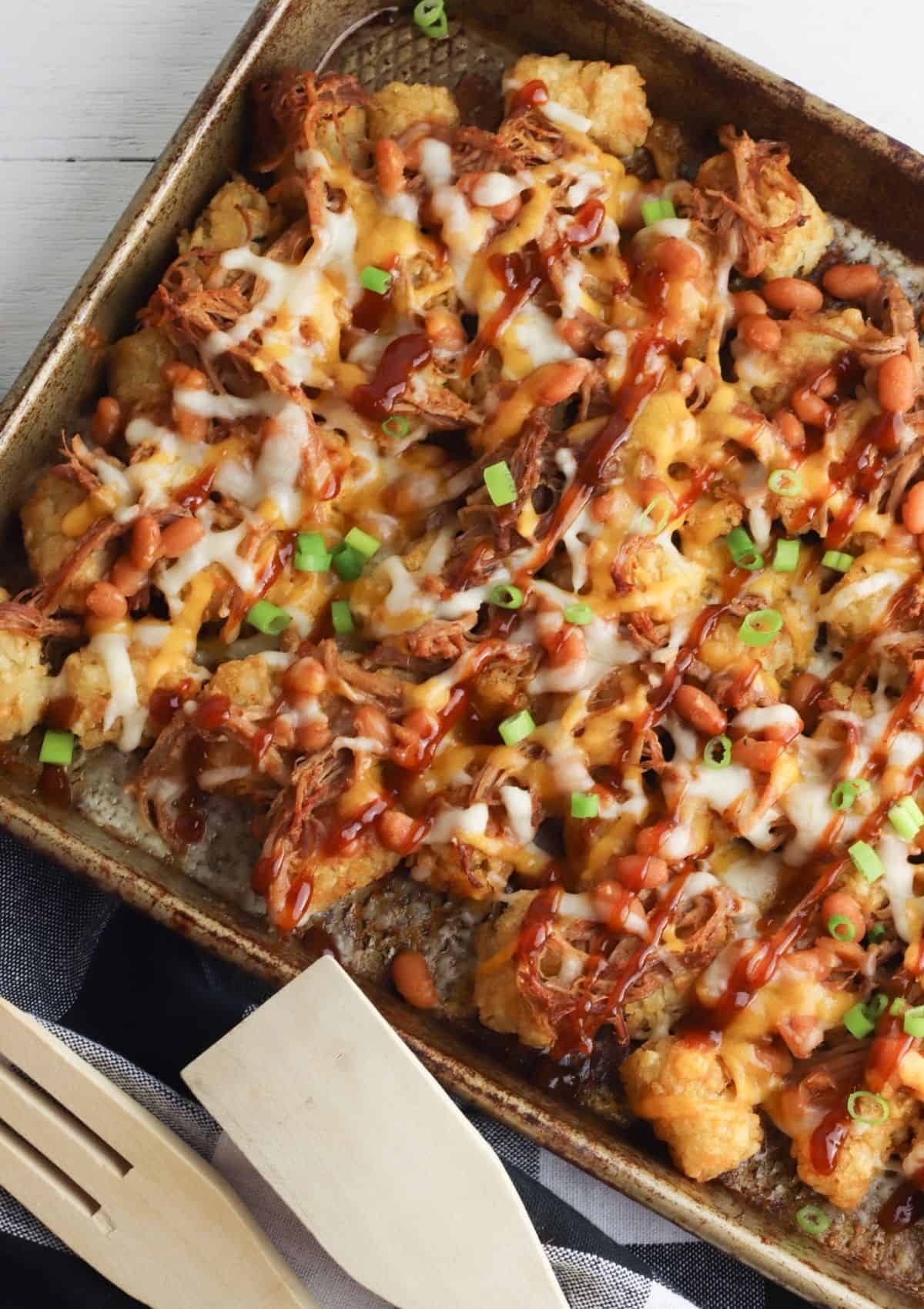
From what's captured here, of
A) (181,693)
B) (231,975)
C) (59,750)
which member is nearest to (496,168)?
(181,693)

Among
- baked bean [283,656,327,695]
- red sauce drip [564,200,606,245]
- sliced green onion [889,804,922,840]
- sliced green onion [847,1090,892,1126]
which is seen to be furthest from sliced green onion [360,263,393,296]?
sliced green onion [847,1090,892,1126]

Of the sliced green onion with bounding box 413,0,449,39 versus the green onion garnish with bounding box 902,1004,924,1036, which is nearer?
the green onion garnish with bounding box 902,1004,924,1036

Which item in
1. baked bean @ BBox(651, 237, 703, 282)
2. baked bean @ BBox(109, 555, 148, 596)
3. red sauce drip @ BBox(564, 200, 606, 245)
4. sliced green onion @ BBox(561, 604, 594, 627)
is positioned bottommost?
baked bean @ BBox(109, 555, 148, 596)

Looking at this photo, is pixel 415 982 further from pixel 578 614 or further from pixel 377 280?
pixel 377 280

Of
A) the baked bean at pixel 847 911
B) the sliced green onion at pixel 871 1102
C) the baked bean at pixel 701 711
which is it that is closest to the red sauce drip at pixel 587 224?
the baked bean at pixel 701 711

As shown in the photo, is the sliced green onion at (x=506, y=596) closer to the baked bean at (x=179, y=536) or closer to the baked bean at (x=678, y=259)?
the baked bean at (x=179, y=536)

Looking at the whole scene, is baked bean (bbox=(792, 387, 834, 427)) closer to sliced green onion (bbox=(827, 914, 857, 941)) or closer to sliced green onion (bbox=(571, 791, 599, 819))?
sliced green onion (bbox=(571, 791, 599, 819))
